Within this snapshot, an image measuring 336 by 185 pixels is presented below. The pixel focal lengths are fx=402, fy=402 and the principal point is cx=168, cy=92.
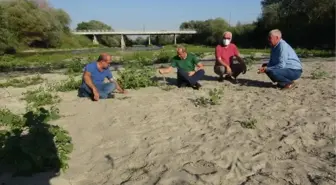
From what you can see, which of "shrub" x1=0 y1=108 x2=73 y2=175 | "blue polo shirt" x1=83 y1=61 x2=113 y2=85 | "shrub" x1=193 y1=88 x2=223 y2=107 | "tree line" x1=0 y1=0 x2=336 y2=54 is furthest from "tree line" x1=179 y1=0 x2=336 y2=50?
"shrub" x1=0 y1=108 x2=73 y2=175

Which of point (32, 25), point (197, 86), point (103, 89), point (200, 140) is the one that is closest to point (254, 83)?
point (197, 86)

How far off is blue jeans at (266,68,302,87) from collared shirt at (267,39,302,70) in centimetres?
7

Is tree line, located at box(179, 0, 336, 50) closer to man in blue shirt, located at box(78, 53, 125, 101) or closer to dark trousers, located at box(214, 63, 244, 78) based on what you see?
dark trousers, located at box(214, 63, 244, 78)

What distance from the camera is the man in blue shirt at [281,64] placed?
804cm

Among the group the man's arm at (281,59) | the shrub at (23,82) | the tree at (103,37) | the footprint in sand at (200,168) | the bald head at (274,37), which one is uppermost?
the bald head at (274,37)

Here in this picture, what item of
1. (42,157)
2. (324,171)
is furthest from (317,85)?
(42,157)

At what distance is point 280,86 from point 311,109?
88.7 inches

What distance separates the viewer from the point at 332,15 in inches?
1647

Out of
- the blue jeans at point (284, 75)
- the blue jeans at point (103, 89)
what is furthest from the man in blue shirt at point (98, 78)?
the blue jeans at point (284, 75)

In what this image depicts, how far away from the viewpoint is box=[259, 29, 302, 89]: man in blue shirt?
804 cm

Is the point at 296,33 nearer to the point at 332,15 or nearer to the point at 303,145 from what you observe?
the point at 332,15

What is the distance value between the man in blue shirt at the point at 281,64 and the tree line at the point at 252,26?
2714 cm

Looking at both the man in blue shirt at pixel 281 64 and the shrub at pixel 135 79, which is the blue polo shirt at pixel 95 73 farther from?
the man in blue shirt at pixel 281 64

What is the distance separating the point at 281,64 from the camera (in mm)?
8070
